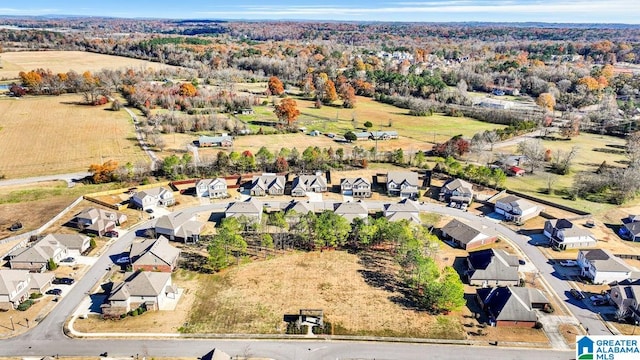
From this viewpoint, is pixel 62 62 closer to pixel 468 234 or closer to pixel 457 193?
pixel 457 193

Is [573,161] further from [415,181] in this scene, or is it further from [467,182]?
[415,181]

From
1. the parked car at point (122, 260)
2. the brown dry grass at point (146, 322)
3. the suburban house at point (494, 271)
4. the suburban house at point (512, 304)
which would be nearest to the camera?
the brown dry grass at point (146, 322)

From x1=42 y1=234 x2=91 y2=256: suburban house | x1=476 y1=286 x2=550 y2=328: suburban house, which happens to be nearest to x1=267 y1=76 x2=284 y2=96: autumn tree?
x1=42 y1=234 x2=91 y2=256: suburban house

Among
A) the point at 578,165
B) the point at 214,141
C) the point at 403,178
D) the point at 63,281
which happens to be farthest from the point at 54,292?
the point at 578,165

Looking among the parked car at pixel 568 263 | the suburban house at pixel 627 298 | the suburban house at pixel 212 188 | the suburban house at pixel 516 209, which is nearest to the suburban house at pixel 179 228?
the suburban house at pixel 212 188

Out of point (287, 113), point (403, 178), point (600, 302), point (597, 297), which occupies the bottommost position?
point (600, 302)

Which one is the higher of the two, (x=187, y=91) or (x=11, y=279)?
(x=187, y=91)

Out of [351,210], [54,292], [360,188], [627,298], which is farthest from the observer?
[360,188]

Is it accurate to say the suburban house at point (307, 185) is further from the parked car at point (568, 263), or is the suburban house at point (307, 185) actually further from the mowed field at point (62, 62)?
the mowed field at point (62, 62)
